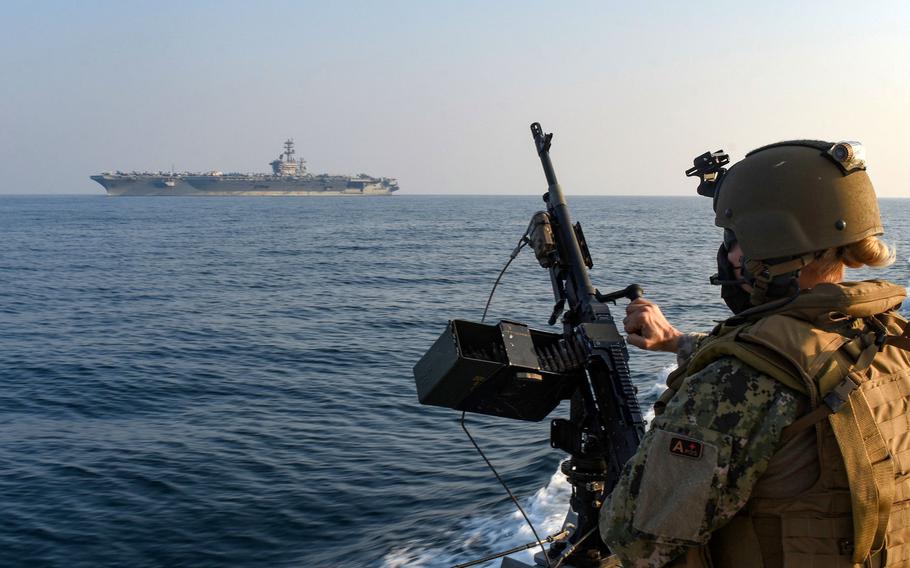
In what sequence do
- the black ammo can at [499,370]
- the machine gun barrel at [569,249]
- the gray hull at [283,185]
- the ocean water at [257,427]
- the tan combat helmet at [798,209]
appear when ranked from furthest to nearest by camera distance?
the gray hull at [283,185]
the ocean water at [257,427]
the machine gun barrel at [569,249]
the black ammo can at [499,370]
the tan combat helmet at [798,209]

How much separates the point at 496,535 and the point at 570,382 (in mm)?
4337

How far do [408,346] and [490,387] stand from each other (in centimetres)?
1518

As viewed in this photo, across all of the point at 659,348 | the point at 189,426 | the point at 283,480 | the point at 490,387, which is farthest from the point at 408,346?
the point at 659,348

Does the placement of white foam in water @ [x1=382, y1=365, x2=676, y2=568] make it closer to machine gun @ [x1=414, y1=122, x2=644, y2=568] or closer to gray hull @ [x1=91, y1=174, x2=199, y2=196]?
machine gun @ [x1=414, y1=122, x2=644, y2=568]

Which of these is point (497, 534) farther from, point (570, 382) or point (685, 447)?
point (685, 447)

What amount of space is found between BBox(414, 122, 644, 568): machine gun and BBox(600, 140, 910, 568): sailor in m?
2.09

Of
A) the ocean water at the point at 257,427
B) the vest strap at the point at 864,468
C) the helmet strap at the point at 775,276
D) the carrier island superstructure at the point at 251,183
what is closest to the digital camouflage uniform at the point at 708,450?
the vest strap at the point at 864,468

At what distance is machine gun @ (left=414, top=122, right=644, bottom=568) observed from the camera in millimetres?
4754

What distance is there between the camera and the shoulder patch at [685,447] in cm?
219

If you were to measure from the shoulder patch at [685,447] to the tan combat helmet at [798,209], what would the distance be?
57 centimetres

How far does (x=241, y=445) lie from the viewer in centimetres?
1231

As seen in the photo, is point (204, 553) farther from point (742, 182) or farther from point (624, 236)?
point (624, 236)

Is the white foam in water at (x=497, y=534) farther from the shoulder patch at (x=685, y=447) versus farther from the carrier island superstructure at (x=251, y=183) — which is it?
the carrier island superstructure at (x=251, y=183)

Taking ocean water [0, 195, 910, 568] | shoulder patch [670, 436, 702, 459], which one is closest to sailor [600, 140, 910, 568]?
shoulder patch [670, 436, 702, 459]
